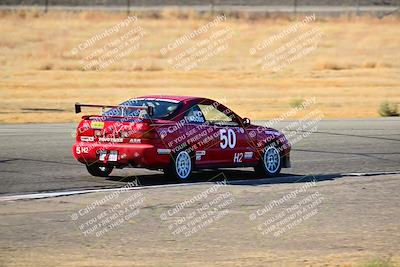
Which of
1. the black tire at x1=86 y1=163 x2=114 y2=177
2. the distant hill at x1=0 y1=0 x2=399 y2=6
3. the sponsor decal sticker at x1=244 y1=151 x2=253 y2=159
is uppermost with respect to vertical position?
the sponsor decal sticker at x1=244 y1=151 x2=253 y2=159

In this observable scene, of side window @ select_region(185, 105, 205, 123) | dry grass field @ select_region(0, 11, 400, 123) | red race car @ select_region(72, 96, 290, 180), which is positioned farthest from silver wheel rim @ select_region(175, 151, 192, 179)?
dry grass field @ select_region(0, 11, 400, 123)

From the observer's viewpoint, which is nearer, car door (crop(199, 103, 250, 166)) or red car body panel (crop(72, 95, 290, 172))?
red car body panel (crop(72, 95, 290, 172))

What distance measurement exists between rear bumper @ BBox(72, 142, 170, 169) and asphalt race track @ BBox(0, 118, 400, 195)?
399 millimetres

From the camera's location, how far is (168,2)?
63906 millimetres

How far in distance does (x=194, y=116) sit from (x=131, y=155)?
1329 millimetres

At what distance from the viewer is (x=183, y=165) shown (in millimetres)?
14625

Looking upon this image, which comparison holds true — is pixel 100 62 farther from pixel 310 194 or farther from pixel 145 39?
pixel 310 194

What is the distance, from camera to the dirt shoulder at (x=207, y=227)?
31.3ft

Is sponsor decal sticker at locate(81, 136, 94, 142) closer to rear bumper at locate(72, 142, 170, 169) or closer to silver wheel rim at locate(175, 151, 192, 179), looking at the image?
rear bumper at locate(72, 142, 170, 169)

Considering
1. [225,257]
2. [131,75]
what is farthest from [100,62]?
[225,257]

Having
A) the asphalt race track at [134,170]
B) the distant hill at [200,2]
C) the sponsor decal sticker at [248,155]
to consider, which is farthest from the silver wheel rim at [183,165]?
the distant hill at [200,2]

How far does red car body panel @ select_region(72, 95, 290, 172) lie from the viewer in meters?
14.1

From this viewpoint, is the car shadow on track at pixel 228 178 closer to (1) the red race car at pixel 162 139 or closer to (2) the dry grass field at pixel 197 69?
(1) the red race car at pixel 162 139

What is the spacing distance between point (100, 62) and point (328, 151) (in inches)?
942
